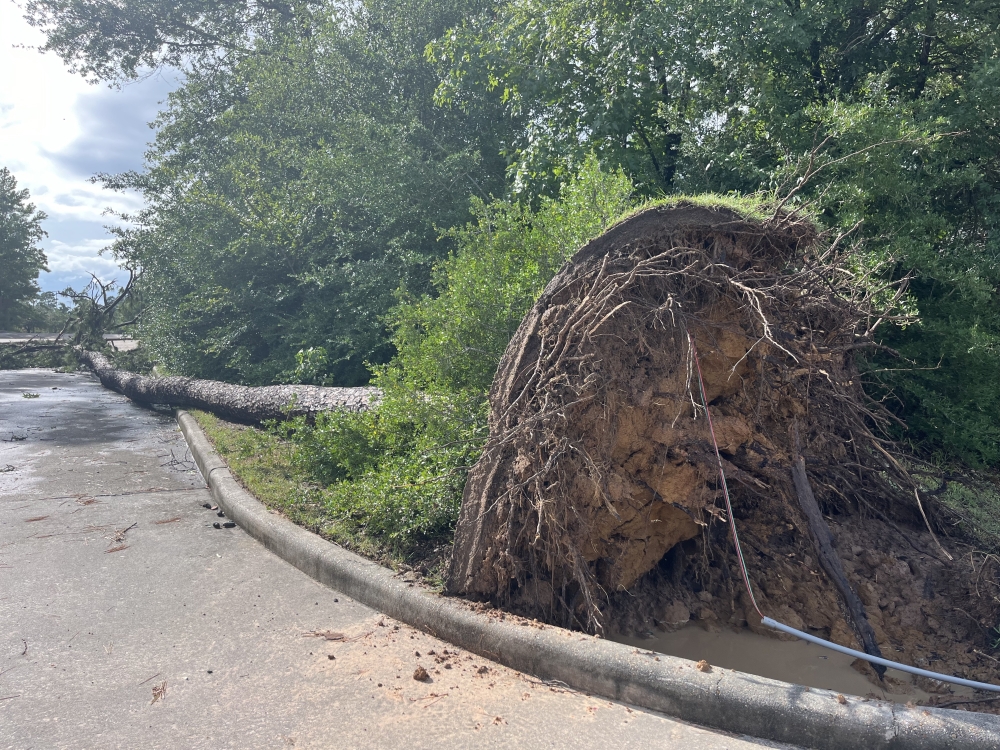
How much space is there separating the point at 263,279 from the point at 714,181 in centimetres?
859

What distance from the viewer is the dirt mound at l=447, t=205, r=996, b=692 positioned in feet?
12.9

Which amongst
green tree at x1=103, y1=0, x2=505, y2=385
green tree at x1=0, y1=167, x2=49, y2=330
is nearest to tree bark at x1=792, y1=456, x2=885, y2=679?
green tree at x1=103, y1=0, x2=505, y2=385

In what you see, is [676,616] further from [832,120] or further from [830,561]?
[832,120]

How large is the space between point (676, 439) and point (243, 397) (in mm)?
8059

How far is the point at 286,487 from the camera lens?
6.52m

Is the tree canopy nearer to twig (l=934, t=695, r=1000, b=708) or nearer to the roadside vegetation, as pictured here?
the roadside vegetation

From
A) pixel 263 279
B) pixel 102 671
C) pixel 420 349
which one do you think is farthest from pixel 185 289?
pixel 102 671

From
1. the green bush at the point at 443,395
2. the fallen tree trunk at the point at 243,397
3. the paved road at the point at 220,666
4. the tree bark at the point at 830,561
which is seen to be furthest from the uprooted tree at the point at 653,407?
the fallen tree trunk at the point at 243,397

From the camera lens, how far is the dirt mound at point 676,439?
12.9 ft

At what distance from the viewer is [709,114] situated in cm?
938

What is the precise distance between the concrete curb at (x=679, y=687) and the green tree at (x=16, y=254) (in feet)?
137

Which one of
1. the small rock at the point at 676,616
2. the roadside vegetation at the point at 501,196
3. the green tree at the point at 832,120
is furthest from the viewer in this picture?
the green tree at the point at 832,120

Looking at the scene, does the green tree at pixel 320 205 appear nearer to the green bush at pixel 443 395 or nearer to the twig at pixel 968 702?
the green bush at pixel 443 395

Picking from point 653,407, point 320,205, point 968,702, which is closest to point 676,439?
point 653,407
